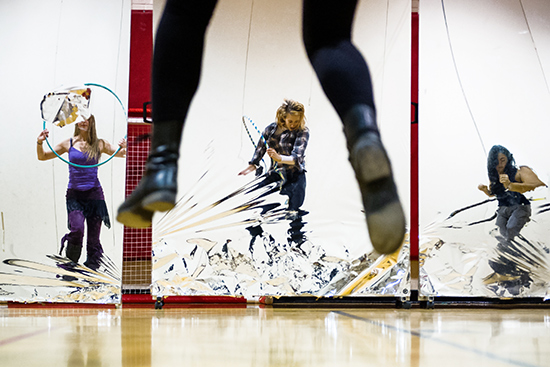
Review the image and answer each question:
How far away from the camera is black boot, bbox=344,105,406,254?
1.36 metres

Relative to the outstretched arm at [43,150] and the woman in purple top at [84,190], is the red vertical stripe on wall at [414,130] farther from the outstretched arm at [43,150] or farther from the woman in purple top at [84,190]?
the outstretched arm at [43,150]

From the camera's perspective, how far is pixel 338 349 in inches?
45.2

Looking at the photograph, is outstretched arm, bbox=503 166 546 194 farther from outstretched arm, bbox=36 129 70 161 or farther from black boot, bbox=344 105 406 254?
outstretched arm, bbox=36 129 70 161

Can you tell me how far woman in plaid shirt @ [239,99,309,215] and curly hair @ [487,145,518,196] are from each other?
1.05 metres

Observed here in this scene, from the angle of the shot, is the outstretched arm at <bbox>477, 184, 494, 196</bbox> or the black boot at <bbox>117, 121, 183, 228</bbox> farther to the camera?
the outstretched arm at <bbox>477, 184, 494, 196</bbox>

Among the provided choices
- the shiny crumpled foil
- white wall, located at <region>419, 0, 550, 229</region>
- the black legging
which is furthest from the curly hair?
the black legging

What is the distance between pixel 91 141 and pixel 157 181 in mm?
1124

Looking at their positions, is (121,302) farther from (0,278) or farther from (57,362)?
(57,362)

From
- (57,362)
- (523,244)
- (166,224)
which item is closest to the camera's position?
(57,362)

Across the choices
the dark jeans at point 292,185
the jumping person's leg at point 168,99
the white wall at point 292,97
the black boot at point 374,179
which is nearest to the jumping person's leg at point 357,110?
the black boot at point 374,179

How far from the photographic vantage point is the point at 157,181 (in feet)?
5.35

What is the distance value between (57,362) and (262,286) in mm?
1732

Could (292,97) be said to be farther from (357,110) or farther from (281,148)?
(357,110)

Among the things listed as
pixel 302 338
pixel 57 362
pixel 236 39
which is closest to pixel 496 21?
pixel 236 39
